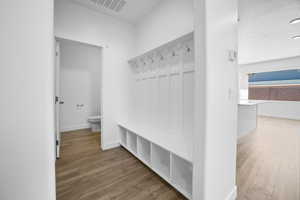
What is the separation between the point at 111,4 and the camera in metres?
2.33

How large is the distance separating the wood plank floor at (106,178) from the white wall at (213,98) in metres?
0.57

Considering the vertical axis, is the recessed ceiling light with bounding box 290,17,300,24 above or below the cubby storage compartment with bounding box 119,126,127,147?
above

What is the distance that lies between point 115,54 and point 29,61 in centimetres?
227

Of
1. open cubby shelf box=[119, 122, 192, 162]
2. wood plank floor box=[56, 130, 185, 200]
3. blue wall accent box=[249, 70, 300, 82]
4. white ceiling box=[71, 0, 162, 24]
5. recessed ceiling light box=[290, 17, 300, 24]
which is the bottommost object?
wood plank floor box=[56, 130, 185, 200]

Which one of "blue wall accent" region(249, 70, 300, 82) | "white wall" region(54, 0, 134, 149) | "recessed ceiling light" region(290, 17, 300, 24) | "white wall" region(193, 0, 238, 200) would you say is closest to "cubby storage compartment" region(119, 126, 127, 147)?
"white wall" region(54, 0, 134, 149)

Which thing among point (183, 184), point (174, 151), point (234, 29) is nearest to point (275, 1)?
point (234, 29)

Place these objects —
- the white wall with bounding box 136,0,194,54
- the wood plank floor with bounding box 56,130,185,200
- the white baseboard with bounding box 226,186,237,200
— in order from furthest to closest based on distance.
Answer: the white wall with bounding box 136,0,194,54 < the wood plank floor with bounding box 56,130,185,200 < the white baseboard with bounding box 226,186,237,200

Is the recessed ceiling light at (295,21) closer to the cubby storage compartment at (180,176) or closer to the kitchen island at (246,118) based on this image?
the kitchen island at (246,118)

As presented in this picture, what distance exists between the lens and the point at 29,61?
63 centimetres

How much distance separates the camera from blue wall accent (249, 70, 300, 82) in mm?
5459

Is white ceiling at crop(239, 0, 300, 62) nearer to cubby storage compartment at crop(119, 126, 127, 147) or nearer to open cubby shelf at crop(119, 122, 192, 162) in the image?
open cubby shelf at crop(119, 122, 192, 162)

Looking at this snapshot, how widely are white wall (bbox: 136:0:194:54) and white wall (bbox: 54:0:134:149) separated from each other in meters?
0.37

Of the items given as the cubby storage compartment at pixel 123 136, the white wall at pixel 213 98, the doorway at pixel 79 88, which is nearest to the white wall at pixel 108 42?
the cubby storage compartment at pixel 123 136

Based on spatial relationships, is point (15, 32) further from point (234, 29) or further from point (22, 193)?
point (234, 29)
